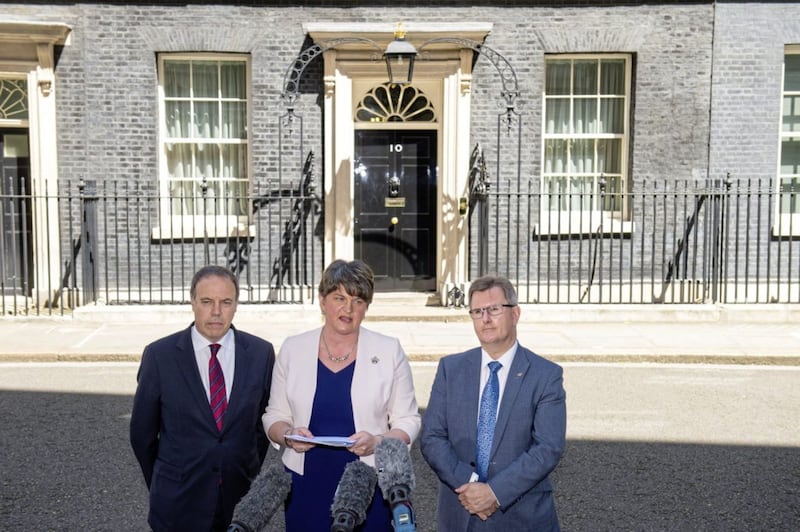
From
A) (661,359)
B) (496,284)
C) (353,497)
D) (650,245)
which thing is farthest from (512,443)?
(650,245)

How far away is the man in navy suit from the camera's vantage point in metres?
3.68

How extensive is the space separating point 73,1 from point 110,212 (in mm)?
2982

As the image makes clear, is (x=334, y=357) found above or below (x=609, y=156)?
below

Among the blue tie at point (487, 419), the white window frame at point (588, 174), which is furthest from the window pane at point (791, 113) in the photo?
the blue tie at point (487, 419)

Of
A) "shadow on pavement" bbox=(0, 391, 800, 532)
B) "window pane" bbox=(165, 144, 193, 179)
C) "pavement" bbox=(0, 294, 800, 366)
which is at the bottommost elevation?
"shadow on pavement" bbox=(0, 391, 800, 532)

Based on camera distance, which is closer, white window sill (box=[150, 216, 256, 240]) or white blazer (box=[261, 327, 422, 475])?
white blazer (box=[261, 327, 422, 475])

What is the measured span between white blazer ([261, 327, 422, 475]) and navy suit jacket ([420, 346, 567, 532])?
163 mm

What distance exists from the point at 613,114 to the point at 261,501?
38.3 ft

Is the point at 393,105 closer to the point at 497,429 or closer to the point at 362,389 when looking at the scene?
the point at 362,389

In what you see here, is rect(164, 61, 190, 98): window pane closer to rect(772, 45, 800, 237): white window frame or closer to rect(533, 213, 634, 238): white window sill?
rect(533, 213, 634, 238): white window sill

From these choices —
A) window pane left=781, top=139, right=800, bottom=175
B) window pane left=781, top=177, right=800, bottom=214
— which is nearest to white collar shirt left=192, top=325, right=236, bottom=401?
window pane left=781, top=177, right=800, bottom=214

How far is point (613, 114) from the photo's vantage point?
13.6 m

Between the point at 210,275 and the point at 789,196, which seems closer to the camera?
the point at 210,275

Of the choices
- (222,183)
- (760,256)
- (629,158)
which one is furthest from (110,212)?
(760,256)
